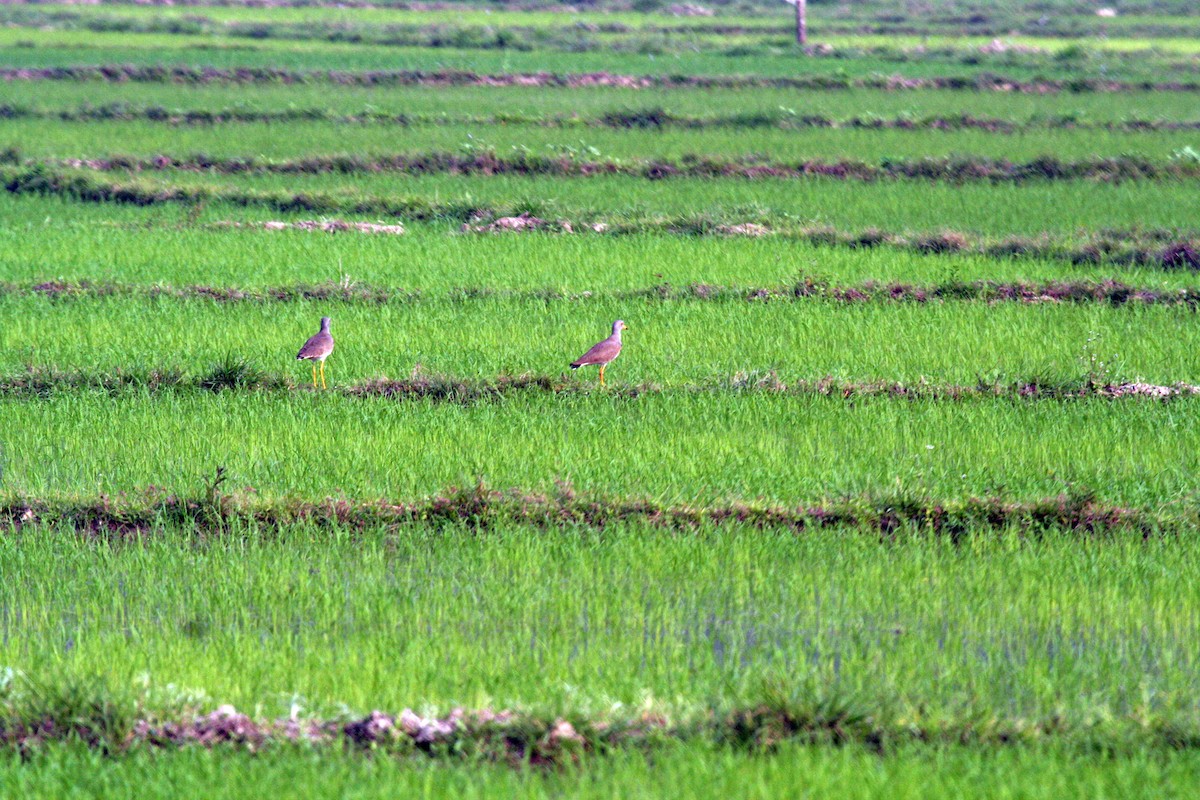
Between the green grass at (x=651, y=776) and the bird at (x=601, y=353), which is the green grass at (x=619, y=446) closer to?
the bird at (x=601, y=353)

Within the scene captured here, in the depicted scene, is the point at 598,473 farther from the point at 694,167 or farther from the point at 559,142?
the point at 559,142

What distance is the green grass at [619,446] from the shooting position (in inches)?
236

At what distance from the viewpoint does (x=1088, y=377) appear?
7.61 metres

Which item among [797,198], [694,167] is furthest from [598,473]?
[694,167]

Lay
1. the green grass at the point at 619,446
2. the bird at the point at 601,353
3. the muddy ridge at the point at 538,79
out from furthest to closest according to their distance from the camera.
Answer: the muddy ridge at the point at 538,79 → the bird at the point at 601,353 → the green grass at the point at 619,446

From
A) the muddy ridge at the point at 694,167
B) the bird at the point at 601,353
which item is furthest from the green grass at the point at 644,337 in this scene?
the muddy ridge at the point at 694,167

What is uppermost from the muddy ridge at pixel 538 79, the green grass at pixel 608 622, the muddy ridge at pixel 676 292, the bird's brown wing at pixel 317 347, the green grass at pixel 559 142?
the muddy ridge at pixel 538 79

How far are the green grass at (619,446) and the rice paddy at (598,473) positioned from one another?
3 cm

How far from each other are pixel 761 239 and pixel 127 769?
354 inches

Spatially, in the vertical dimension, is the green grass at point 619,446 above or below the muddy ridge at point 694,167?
below

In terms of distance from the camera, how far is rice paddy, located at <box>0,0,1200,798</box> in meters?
3.85

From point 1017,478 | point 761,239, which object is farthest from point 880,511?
point 761,239

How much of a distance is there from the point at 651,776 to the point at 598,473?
8.48ft

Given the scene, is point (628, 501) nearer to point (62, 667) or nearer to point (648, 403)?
point (648, 403)
